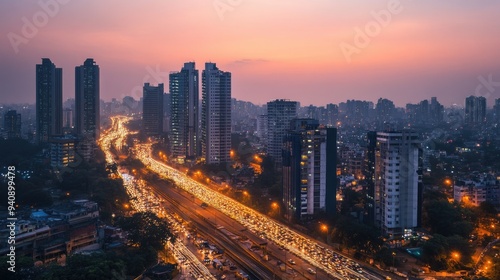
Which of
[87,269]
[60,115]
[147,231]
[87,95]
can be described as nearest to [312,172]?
[147,231]

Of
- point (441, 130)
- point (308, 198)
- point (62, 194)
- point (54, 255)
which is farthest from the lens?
point (441, 130)

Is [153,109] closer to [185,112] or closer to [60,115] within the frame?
[60,115]

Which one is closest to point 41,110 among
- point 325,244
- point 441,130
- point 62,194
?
point 62,194

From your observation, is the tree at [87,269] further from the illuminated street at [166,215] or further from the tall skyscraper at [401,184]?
the tall skyscraper at [401,184]

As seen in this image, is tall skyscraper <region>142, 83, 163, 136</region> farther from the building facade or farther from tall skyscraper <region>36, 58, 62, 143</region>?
the building facade

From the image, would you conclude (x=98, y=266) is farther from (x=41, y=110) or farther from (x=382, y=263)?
(x=41, y=110)

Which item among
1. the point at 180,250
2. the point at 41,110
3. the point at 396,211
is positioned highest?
the point at 41,110
